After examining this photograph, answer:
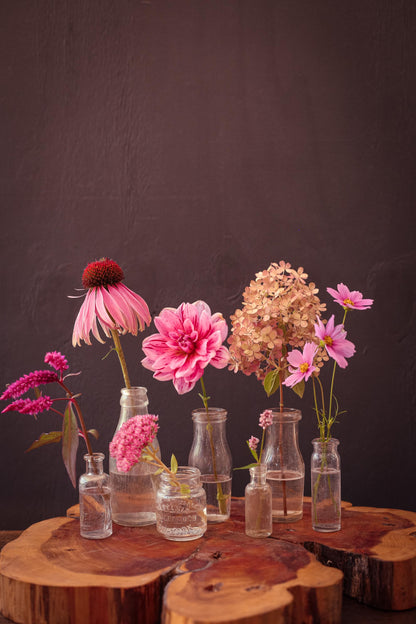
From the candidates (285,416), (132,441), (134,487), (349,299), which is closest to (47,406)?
(132,441)

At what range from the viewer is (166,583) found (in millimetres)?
1157

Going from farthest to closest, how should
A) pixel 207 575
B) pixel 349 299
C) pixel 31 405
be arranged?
pixel 349 299 < pixel 31 405 < pixel 207 575

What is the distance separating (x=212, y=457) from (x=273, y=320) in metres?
0.30

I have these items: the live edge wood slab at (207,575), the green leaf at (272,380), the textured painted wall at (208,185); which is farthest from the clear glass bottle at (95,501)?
the textured painted wall at (208,185)

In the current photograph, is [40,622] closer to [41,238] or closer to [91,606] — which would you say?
[91,606]

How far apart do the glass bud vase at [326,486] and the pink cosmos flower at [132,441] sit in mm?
319

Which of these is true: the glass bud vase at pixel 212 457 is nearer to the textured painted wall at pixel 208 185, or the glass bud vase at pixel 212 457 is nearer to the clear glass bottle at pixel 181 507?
the clear glass bottle at pixel 181 507

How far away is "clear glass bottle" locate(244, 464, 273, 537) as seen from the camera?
4.28 ft

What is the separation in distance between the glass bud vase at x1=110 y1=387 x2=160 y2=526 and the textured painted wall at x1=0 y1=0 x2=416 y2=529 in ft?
1.76

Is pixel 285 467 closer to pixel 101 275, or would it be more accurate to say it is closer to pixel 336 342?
pixel 336 342

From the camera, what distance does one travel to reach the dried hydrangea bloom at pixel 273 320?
1.31 metres

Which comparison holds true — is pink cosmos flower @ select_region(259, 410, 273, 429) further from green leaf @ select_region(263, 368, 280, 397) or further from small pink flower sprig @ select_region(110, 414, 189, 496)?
small pink flower sprig @ select_region(110, 414, 189, 496)

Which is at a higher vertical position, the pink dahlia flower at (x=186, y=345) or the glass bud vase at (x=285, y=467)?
Answer: the pink dahlia flower at (x=186, y=345)

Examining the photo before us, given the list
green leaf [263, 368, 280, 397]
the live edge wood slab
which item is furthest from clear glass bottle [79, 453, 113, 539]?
green leaf [263, 368, 280, 397]
